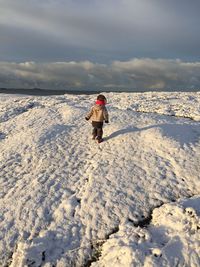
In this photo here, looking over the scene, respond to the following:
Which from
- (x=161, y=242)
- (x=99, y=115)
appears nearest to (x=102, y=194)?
(x=161, y=242)

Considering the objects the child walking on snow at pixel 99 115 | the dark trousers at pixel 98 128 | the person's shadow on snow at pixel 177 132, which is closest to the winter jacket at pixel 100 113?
the child walking on snow at pixel 99 115

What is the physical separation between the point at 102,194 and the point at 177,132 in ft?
21.3

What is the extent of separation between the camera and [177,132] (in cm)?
1797

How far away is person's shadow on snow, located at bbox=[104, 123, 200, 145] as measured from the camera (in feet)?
56.6

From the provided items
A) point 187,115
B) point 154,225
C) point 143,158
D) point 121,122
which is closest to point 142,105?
point 187,115

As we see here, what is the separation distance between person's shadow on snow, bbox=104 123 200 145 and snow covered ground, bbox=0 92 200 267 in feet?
0.17

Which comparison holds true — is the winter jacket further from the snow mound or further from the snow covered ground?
the snow mound

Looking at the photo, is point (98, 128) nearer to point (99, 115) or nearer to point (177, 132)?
point (99, 115)

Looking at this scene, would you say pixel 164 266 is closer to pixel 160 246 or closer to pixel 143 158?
pixel 160 246

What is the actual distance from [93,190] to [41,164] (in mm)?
3513

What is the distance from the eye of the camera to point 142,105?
2747cm

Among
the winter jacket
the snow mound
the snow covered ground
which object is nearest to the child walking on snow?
the winter jacket

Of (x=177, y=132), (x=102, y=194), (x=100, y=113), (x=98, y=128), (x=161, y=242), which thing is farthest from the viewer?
(x=177, y=132)

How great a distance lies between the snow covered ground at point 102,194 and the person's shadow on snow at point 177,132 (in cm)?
5
